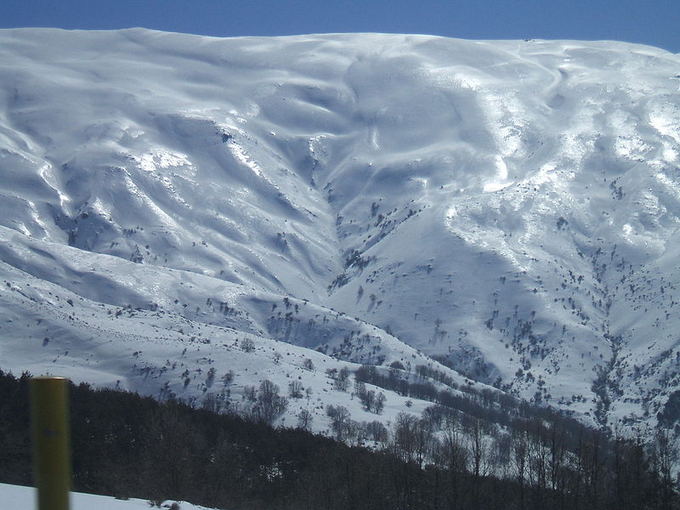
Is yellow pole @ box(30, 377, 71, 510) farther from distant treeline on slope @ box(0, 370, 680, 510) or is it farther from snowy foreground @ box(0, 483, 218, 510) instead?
distant treeline on slope @ box(0, 370, 680, 510)

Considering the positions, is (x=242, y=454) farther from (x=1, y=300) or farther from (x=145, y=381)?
(x=1, y=300)

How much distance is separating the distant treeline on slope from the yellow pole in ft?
117

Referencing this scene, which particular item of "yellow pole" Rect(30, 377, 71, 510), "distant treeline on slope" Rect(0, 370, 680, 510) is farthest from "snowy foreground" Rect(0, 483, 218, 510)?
"distant treeline on slope" Rect(0, 370, 680, 510)

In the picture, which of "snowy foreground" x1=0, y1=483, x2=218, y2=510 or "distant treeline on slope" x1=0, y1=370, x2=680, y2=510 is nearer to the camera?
"snowy foreground" x1=0, y1=483, x2=218, y2=510

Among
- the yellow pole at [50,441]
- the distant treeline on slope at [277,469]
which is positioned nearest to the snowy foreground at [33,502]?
the yellow pole at [50,441]

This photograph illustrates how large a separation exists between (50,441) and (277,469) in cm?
5410

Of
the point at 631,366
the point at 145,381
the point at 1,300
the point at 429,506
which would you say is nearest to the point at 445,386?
the point at 631,366

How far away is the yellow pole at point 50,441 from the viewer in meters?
5.92

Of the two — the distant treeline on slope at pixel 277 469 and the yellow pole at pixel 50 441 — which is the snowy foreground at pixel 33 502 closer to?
the yellow pole at pixel 50 441

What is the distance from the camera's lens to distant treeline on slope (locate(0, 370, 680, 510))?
44938 millimetres

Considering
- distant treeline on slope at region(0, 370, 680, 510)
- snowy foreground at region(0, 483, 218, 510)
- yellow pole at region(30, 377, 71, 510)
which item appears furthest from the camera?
distant treeline on slope at region(0, 370, 680, 510)

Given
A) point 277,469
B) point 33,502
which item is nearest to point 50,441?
point 33,502

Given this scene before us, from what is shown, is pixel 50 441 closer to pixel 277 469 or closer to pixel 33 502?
pixel 33 502

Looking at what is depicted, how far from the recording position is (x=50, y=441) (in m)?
5.99
